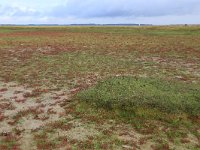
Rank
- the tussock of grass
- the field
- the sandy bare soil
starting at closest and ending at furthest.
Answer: the sandy bare soil
the field
the tussock of grass

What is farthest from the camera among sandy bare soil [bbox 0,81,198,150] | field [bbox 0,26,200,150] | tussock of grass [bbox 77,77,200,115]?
tussock of grass [bbox 77,77,200,115]

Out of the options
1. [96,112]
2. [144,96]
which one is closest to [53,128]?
[96,112]

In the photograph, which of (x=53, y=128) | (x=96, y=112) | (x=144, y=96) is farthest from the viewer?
(x=144, y=96)

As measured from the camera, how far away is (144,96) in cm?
1881

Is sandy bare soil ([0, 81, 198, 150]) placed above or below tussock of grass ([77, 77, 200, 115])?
below

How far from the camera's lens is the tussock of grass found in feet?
58.4

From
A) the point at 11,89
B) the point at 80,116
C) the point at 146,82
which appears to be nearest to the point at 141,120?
the point at 80,116

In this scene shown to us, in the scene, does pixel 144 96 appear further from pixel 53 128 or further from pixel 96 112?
pixel 53 128

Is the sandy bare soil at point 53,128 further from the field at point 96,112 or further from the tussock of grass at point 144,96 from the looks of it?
the tussock of grass at point 144,96

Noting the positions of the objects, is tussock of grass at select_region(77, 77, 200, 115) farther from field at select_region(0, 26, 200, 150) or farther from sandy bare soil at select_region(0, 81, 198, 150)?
sandy bare soil at select_region(0, 81, 198, 150)

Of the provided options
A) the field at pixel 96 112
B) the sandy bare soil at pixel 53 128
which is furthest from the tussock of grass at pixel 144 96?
the sandy bare soil at pixel 53 128

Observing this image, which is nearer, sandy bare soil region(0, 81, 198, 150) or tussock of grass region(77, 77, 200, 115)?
sandy bare soil region(0, 81, 198, 150)

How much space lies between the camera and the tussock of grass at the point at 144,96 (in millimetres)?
17812

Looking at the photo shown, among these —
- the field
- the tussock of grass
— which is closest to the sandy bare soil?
the field
